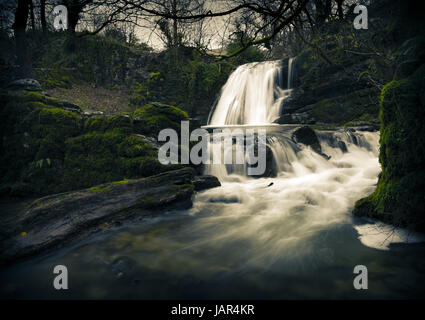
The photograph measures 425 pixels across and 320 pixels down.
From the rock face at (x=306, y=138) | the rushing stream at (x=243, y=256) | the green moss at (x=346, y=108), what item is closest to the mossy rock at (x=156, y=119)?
the rushing stream at (x=243, y=256)

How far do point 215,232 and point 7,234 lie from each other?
3.03m

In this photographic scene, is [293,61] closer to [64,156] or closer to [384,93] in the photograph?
[384,93]

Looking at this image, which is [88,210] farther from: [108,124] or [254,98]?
[254,98]

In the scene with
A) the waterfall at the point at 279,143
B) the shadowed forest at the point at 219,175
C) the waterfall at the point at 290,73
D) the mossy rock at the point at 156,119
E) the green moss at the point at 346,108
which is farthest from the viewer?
the waterfall at the point at 290,73

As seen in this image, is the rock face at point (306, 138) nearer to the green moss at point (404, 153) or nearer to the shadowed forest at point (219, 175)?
the shadowed forest at point (219, 175)

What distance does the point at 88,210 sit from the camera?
387cm

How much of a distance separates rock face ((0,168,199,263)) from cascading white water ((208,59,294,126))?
411 inches

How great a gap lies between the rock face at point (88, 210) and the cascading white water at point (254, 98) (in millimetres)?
10444

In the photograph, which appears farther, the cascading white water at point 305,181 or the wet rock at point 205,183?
the wet rock at point 205,183

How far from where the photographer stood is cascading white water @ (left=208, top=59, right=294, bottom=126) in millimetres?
14593

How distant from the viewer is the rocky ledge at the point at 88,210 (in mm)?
3139

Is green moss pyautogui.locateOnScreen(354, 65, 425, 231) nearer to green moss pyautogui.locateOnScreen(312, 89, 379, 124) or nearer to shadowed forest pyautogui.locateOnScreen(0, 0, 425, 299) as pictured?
shadowed forest pyautogui.locateOnScreen(0, 0, 425, 299)

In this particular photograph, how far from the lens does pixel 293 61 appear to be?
1503 cm
